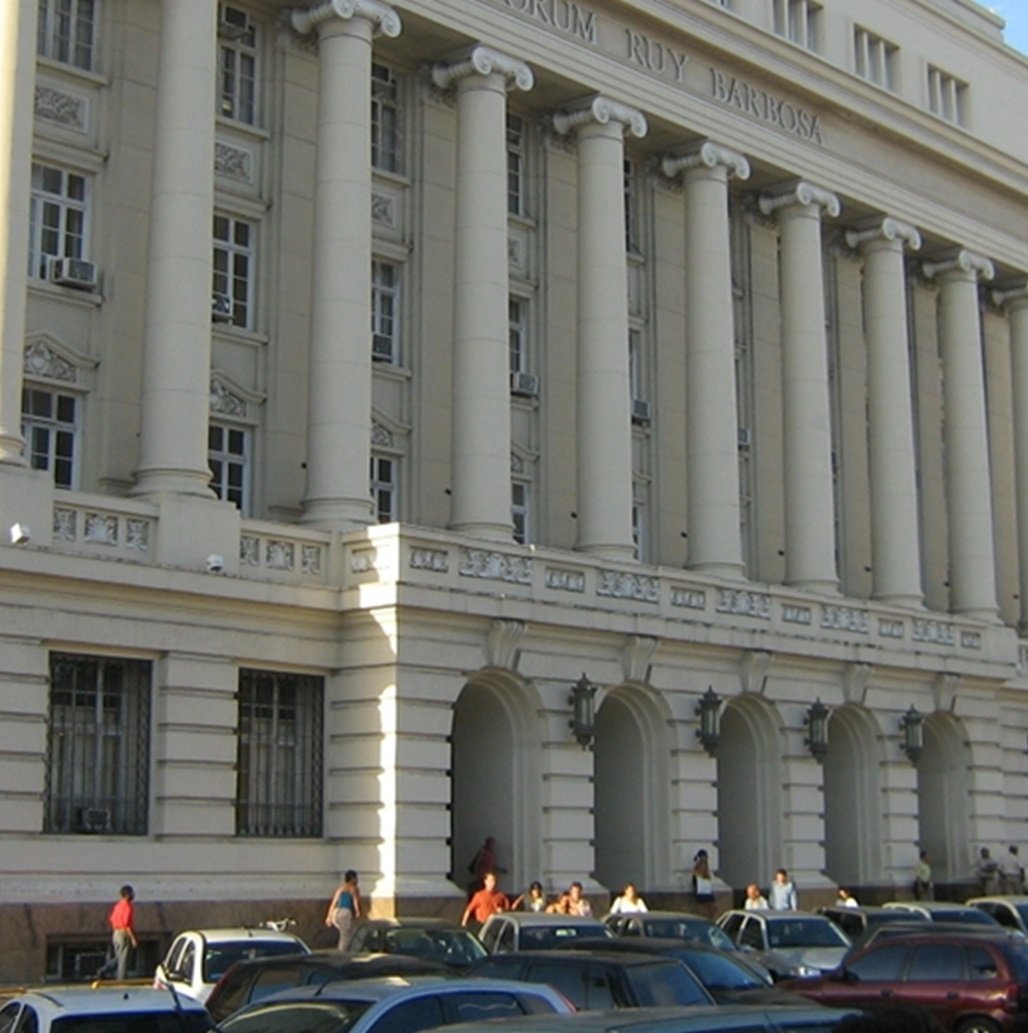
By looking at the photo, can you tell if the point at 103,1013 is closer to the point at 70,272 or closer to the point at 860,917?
the point at 860,917

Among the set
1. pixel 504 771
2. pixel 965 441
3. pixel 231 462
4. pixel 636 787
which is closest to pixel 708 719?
pixel 636 787

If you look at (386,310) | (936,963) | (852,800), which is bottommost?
(936,963)

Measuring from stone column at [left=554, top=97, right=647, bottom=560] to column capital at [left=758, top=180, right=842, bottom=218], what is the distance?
6.02m

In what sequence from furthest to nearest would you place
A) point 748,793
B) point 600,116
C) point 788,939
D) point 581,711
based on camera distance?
point 600,116 < point 748,793 < point 581,711 < point 788,939

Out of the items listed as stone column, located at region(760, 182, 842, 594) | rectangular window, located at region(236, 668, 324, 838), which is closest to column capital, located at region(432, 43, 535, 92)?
stone column, located at region(760, 182, 842, 594)

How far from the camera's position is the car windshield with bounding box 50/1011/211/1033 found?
1353cm

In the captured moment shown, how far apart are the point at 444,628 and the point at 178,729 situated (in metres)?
5.13

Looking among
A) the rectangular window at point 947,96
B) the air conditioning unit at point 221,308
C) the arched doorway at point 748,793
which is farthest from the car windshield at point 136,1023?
the rectangular window at point 947,96

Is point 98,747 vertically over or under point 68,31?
under

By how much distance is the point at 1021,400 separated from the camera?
5381 centimetres

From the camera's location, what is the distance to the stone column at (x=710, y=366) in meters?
41.8

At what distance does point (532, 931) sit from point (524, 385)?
756 inches

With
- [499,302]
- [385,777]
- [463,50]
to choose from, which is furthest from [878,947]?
[463,50]

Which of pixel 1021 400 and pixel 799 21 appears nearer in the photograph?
pixel 799 21
